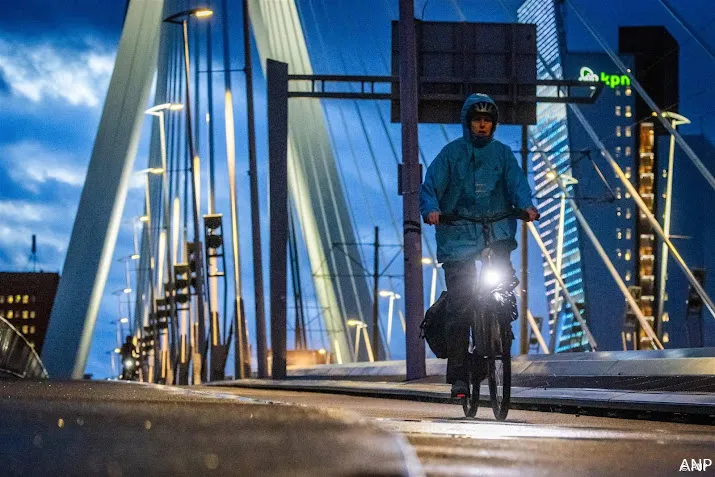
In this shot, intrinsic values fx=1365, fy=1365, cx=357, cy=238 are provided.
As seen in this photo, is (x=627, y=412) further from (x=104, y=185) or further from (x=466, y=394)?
(x=104, y=185)

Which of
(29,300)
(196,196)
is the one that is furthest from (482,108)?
(29,300)

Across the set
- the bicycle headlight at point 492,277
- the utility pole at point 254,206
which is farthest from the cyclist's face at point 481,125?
the utility pole at point 254,206

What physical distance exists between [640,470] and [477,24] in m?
22.2

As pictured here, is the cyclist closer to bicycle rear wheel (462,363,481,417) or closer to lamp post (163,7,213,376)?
bicycle rear wheel (462,363,481,417)

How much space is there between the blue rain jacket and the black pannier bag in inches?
11.4

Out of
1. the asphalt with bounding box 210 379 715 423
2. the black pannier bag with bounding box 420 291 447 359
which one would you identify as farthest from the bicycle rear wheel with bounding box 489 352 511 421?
the asphalt with bounding box 210 379 715 423

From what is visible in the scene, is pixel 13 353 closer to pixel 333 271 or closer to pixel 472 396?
pixel 472 396

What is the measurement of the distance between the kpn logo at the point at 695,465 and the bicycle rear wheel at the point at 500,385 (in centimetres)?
465

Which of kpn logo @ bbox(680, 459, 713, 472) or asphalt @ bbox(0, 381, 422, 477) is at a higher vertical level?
asphalt @ bbox(0, 381, 422, 477)

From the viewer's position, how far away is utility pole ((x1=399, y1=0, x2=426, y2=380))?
19.1 metres

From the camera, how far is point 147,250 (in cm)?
7412

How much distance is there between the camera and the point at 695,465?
10.3ft

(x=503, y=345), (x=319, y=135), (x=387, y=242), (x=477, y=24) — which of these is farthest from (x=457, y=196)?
(x=387, y=242)

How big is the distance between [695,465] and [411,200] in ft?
52.6
